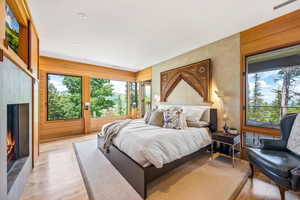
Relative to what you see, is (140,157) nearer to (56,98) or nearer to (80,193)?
(80,193)

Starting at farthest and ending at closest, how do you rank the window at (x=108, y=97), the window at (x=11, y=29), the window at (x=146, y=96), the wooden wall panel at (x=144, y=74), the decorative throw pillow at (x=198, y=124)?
the window at (x=146, y=96)
the wooden wall panel at (x=144, y=74)
the window at (x=108, y=97)
the decorative throw pillow at (x=198, y=124)
the window at (x=11, y=29)

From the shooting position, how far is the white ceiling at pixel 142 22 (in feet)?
6.21

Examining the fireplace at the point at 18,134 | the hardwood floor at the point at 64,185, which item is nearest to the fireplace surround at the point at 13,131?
the fireplace at the point at 18,134

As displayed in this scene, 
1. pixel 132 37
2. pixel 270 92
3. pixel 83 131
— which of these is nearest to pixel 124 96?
pixel 83 131

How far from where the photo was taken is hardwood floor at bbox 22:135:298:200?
5.39 feet

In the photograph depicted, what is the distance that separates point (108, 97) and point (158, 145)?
4.22m

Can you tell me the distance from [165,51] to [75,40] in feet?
7.59

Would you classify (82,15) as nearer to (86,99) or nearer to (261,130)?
(86,99)

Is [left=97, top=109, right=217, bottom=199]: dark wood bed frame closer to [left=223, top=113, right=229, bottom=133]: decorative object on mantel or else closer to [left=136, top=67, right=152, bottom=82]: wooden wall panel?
[left=223, top=113, right=229, bottom=133]: decorative object on mantel

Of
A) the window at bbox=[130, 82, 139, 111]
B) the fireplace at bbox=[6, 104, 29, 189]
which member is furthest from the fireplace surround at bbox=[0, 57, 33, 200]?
the window at bbox=[130, 82, 139, 111]

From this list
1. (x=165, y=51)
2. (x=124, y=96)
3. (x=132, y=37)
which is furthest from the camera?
(x=124, y=96)

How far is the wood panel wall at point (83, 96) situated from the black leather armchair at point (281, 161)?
4.77 m

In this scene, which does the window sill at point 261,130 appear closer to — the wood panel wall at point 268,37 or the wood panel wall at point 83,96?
the wood panel wall at point 268,37

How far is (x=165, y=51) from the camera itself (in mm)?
3691
